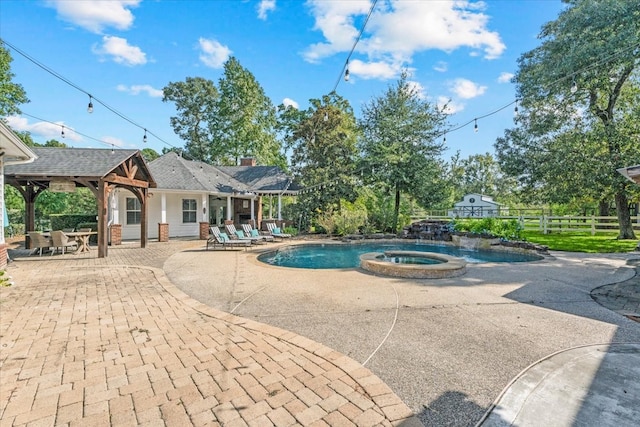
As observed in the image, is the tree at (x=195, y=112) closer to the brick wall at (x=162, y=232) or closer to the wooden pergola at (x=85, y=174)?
the brick wall at (x=162, y=232)

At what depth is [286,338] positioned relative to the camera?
418 centimetres

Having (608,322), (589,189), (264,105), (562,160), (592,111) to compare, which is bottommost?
(608,322)

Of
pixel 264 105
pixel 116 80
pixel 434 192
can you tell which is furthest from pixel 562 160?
pixel 264 105

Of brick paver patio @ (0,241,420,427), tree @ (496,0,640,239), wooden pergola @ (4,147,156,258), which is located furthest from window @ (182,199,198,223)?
tree @ (496,0,640,239)

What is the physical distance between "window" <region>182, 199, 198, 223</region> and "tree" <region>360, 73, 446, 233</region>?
10.7 meters

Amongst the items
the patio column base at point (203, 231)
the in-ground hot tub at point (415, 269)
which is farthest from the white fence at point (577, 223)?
the patio column base at point (203, 231)

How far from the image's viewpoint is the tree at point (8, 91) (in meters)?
21.1

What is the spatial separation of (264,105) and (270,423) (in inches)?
1352

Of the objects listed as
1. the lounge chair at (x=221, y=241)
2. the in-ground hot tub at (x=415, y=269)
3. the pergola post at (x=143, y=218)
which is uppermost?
the pergola post at (x=143, y=218)

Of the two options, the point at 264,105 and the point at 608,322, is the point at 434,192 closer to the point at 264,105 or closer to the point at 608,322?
the point at 608,322

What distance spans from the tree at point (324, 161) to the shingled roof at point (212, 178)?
1.44 metres

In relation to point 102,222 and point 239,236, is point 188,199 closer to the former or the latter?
point 239,236

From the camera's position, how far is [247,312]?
5324 millimetres

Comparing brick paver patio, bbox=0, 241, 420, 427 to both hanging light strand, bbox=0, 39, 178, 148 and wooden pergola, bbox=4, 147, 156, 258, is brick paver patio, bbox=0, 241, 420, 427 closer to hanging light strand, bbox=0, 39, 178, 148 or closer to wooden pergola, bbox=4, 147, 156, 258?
hanging light strand, bbox=0, 39, 178, 148
